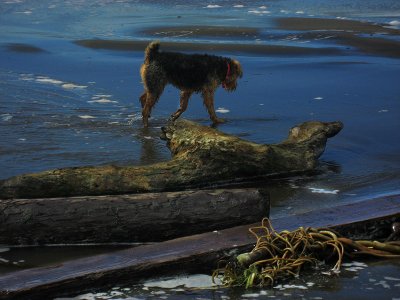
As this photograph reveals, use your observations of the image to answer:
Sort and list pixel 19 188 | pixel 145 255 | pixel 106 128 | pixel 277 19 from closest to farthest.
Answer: pixel 145 255 → pixel 19 188 → pixel 106 128 → pixel 277 19

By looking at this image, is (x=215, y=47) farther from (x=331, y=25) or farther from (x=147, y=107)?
(x=147, y=107)

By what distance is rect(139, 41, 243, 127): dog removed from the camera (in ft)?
36.1

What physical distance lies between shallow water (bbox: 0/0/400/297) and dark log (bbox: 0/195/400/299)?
91 centimetres

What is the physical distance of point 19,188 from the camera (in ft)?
23.6

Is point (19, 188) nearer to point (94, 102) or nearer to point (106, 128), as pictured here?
point (106, 128)

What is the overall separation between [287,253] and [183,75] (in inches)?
214

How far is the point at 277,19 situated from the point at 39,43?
5.71 m

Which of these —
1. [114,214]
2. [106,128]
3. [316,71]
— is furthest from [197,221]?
[316,71]

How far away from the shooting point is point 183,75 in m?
11.1

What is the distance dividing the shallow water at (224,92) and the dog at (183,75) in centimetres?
29

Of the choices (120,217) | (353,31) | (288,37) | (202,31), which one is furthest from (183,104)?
(353,31)

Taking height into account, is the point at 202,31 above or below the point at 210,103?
above

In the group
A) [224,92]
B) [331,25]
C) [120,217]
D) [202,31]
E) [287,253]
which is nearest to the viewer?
[287,253]

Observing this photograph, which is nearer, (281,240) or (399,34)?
(281,240)
